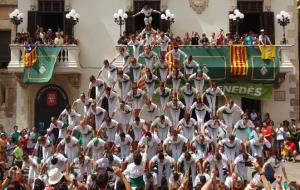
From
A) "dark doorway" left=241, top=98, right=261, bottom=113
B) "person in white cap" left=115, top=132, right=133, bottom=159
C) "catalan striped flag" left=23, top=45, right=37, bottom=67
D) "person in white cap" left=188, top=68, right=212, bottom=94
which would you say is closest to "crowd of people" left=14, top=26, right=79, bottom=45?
"catalan striped flag" left=23, top=45, right=37, bottom=67

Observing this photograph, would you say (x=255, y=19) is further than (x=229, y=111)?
Yes

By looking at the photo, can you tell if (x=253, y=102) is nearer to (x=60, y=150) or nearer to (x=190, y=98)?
(x=190, y=98)

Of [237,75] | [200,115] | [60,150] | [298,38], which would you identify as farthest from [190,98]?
[298,38]

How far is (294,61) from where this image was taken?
2481cm

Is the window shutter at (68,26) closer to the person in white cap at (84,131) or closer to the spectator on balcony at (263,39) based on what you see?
the spectator on balcony at (263,39)

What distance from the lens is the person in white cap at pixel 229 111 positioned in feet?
55.5

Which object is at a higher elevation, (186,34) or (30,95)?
(186,34)

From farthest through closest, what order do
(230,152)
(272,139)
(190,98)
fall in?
(272,139), (190,98), (230,152)

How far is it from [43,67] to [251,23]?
10.3 meters

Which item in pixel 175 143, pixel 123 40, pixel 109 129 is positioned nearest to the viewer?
pixel 175 143

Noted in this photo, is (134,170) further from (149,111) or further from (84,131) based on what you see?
(149,111)

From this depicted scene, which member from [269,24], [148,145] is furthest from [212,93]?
[269,24]

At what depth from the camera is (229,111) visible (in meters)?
17.0

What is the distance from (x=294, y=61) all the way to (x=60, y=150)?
1341 centimetres
